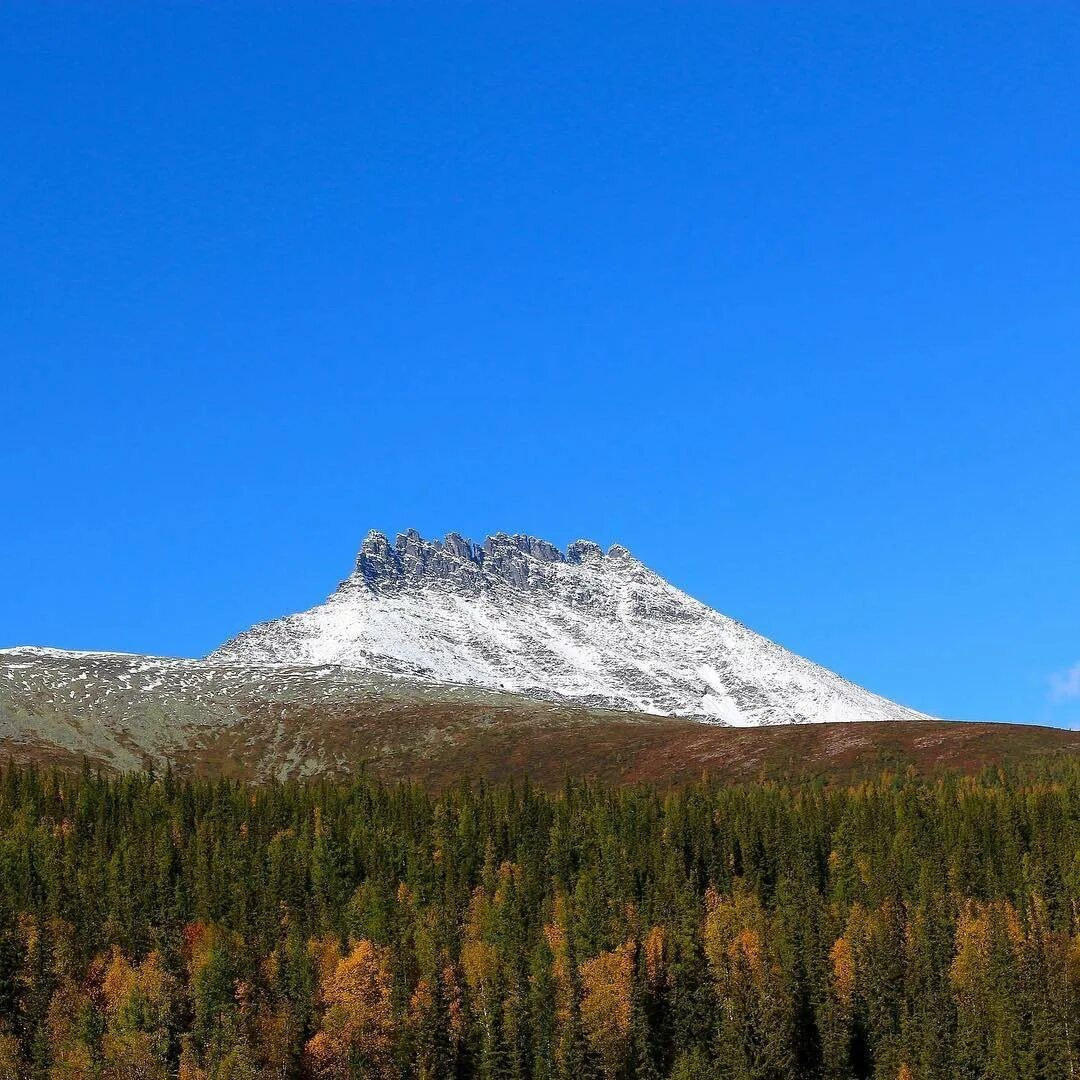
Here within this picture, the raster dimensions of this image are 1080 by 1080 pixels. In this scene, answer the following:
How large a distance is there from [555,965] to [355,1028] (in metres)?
22.8

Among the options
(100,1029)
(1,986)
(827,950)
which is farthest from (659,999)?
(1,986)

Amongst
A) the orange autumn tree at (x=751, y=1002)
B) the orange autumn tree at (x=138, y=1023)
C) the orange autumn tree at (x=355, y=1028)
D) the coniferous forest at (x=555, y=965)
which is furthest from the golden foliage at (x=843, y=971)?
the orange autumn tree at (x=138, y=1023)

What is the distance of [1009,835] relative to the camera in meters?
193

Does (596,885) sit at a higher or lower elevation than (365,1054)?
higher

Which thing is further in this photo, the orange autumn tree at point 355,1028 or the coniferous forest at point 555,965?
the orange autumn tree at point 355,1028

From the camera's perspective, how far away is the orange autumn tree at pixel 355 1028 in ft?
466

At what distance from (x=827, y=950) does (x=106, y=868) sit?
297 ft

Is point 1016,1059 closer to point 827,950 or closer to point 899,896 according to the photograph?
point 827,950

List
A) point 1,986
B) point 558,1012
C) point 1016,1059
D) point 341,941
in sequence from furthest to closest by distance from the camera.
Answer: point 341,941 → point 1,986 → point 558,1012 → point 1016,1059

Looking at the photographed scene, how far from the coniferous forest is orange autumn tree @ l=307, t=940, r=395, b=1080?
0.26m

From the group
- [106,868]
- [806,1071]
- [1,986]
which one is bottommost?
[806,1071]

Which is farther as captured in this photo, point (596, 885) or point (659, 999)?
point (596, 885)

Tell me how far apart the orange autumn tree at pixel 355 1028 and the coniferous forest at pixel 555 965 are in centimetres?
26

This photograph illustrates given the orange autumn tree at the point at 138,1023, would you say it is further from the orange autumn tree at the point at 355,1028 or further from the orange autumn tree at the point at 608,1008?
the orange autumn tree at the point at 608,1008
